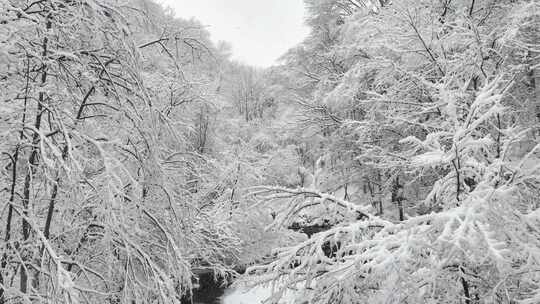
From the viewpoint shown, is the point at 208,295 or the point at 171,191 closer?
the point at 171,191

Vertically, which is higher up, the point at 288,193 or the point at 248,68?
the point at 248,68

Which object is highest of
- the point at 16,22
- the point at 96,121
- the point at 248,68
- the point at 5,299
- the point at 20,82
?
the point at 248,68

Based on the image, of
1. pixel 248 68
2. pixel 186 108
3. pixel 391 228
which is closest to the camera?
pixel 391 228

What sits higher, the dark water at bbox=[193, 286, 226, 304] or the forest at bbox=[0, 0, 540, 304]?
the forest at bbox=[0, 0, 540, 304]

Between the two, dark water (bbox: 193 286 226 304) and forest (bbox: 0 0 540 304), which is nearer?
forest (bbox: 0 0 540 304)

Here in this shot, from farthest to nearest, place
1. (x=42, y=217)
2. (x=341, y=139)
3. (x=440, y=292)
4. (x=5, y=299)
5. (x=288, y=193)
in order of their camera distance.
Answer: (x=341, y=139)
(x=42, y=217)
(x=5, y=299)
(x=288, y=193)
(x=440, y=292)

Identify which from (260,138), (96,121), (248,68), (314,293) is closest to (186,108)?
(96,121)

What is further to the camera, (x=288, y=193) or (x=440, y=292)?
(x=288, y=193)

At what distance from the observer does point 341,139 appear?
12.3 m

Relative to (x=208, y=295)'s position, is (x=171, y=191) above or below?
above

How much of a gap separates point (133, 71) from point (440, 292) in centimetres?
288

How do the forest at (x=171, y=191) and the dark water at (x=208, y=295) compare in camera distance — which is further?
the dark water at (x=208, y=295)

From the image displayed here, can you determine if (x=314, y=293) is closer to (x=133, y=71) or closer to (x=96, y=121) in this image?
(x=133, y=71)

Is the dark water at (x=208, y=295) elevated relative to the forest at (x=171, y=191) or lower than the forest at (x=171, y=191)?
lower
